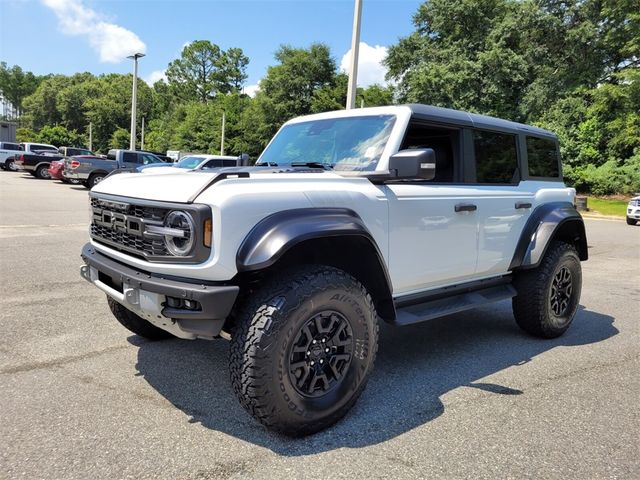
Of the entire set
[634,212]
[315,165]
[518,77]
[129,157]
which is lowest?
[634,212]

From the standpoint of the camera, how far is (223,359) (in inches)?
156

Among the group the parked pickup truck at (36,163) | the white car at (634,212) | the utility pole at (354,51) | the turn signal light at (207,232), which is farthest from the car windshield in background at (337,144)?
the parked pickup truck at (36,163)

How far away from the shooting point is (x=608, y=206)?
81.7 ft

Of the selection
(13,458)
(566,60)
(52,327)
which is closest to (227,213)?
(13,458)

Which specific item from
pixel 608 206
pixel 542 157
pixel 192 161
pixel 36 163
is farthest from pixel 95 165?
pixel 608 206

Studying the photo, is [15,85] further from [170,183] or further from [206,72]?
[170,183]

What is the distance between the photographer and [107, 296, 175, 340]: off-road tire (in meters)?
3.94

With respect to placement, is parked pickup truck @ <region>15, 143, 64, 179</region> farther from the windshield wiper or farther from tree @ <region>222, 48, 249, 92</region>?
tree @ <region>222, 48, 249, 92</region>

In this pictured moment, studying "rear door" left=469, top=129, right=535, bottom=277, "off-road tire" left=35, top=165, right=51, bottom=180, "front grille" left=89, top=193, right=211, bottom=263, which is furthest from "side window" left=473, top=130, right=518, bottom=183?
"off-road tire" left=35, top=165, right=51, bottom=180

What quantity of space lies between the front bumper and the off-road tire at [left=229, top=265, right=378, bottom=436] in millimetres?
169

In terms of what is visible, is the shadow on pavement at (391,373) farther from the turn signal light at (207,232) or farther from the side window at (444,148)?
the side window at (444,148)

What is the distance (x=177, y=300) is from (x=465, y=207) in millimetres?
2268

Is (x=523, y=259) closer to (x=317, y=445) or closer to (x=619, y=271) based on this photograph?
(x=317, y=445)

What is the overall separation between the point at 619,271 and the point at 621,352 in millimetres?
5180
